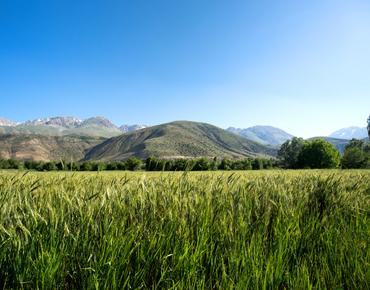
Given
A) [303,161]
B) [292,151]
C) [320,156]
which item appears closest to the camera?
[320,156]

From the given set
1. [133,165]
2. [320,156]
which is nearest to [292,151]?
[320,156]

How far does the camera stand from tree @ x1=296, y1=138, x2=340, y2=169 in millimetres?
50312

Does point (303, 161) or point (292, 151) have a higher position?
point (292, 151)

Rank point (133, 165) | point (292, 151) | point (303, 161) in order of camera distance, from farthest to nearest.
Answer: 1. point (133, 165)
2. point (292, 151)
3. point (303, 161)

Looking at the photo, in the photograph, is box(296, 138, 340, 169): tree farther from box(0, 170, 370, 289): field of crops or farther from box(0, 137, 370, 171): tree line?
box(0, 170, 370, 289): field of crops

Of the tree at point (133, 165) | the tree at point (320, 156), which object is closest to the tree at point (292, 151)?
the tree at point (320, 156)

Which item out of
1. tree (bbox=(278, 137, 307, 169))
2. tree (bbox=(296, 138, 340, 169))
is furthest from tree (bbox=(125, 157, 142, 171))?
tree (bbox=(296, 138, 340, 169))

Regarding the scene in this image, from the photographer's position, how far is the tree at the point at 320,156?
5031 centimetres

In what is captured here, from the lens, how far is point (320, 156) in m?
50.9

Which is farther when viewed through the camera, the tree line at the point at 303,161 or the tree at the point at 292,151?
the tree at the point at 292,151

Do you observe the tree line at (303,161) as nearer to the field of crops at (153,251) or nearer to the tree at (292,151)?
the tree at (292,151)

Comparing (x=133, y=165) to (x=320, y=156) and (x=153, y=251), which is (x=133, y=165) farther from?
(x=153, y=251)

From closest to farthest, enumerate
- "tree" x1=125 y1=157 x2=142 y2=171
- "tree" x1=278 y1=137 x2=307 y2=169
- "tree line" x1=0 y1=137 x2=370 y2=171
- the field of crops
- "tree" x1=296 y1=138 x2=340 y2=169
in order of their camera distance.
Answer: the field of crops → "tree line" x1=0 y1=137 x2=370 y2=171 → "tree" x1=296 y1=138 x2=340 y2=169 → "tree" x1=278 y1=137 x2=307 y2=169 → "tree" x1=125 y1=157 x2=142 y2=171

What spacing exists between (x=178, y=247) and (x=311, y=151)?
65758 millimetres
